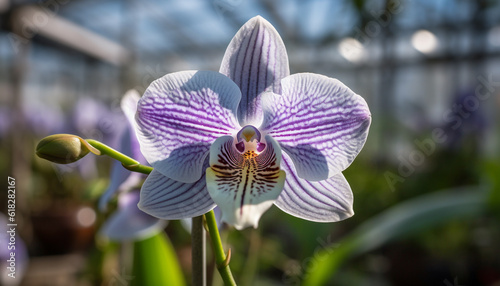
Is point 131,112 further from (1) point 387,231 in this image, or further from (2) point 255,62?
(1) point 387,231

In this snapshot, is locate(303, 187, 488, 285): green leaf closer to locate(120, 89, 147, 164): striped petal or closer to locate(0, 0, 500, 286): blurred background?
locate(0, 0, 500, 286): blurred background

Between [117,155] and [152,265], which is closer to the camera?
[117,155]

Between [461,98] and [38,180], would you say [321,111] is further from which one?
[461,98]

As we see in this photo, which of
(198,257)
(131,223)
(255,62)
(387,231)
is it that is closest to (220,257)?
(198,257)

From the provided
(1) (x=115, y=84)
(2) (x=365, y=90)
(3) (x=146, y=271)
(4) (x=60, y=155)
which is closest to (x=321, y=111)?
(4) (x=60, y=155)

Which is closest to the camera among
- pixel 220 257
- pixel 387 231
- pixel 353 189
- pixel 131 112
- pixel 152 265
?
pixel 220 257

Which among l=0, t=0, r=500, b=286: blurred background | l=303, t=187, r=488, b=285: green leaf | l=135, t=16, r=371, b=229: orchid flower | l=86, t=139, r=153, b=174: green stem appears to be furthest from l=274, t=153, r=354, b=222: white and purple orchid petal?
l=303, t=187, r=488, b=285: green leaf

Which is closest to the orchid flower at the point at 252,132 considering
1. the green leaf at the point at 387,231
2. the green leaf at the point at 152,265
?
the green leaf at the point at 152,265
